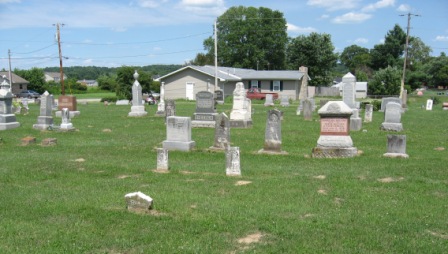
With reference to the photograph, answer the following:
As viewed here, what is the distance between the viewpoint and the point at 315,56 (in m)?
62.2

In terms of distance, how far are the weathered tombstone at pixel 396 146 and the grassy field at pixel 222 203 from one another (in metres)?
0.33

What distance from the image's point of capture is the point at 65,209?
7.01m

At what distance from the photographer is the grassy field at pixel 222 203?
5.52m

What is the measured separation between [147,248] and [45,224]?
1.87m

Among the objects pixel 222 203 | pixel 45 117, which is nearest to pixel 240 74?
pixel 45 117

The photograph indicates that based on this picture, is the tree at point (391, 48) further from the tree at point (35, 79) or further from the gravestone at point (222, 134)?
the gravestone at point (222, 134)

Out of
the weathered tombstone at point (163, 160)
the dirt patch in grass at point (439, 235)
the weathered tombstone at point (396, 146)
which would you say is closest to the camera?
the dirt patch in grass at point (439, 235)

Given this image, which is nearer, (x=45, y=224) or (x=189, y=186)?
(x=45, y=224)

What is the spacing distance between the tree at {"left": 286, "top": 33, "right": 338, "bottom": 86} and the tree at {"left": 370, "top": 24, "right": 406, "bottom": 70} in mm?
19025

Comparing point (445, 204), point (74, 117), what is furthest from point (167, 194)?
point (74, 117)

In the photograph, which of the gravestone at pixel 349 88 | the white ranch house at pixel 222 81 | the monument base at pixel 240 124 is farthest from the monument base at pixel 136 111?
the white ranch house at pixel 222 81

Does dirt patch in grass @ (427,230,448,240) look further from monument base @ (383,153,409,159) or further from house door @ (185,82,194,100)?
house door @ (185,82,194,100)

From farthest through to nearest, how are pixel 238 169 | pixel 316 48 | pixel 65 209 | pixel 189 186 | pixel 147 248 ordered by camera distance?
pixel 316 48 < pixel 238 169 < pixel 189 186 < pixel 65 209 < pixel 147 248

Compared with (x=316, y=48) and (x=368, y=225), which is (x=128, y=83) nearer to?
(x=316, y=48)
